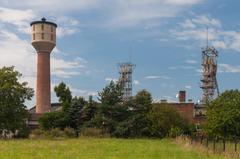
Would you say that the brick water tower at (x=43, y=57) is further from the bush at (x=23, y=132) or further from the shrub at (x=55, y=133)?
the bush at (x=23, y=132)

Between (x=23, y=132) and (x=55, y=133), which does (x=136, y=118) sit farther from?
(x=23, y=132)

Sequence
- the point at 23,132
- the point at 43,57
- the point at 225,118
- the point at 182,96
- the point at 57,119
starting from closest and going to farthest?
1. the point at 225,118
2. the point at 23,132
3. the point at 57,119
4. the point at 182,96
5. the point at 43,57

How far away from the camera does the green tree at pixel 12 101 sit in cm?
6438

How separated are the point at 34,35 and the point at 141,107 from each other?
43.9 metres

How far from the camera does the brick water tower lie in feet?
345

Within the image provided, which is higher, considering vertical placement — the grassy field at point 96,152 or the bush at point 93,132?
the grassy field at point 96,152

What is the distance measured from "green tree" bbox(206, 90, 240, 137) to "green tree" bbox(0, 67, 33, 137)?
22.8m

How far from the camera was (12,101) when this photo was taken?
6488 centimetres

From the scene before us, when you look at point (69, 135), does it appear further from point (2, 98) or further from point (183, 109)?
point (183, 109)

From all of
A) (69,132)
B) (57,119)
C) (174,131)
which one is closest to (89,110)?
(57,119)

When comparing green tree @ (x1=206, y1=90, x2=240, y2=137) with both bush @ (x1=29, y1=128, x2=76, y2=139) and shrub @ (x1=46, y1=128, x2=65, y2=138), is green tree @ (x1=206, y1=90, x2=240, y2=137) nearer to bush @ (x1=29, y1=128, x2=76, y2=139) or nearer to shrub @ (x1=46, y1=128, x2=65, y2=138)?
bush @ (x1=29, y1=128, x2=76, y2=139)

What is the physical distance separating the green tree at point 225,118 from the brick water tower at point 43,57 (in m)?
46.6

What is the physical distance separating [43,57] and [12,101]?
4253 centimetres

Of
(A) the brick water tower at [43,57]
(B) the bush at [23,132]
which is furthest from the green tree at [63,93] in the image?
(A) the brick water tower at [43,57]
